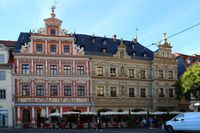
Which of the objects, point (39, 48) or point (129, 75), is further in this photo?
point (129, 75)

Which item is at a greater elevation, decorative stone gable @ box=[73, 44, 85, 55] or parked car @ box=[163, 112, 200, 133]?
decorative stone gable @ box=[73, 44, 85, 55]

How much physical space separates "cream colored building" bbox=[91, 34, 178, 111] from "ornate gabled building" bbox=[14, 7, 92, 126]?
87.6 inches

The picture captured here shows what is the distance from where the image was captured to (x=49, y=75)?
54781mm

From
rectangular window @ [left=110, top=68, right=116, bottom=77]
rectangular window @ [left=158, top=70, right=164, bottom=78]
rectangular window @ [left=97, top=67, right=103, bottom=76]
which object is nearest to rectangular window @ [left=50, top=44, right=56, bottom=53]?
rectangular window @ [left=97, top=67, right=103, bottom=76]

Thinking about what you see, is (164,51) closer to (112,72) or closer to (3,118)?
(112,72)

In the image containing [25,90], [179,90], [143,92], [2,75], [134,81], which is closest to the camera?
[25,90]

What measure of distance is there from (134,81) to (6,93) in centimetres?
1913

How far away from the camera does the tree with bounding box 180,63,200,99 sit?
5344 cm

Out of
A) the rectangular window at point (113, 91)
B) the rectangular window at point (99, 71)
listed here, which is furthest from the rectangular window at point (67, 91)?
the rectangular window at point (113, 91)

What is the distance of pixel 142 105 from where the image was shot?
60.9m

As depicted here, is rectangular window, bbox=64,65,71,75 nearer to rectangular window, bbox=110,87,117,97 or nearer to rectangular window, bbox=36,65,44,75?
rectangular window, bbox=36,65,44,75

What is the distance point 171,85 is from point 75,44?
702 inches

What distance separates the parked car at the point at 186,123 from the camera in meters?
29.8

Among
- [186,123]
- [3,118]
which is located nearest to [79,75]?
[3,118]
